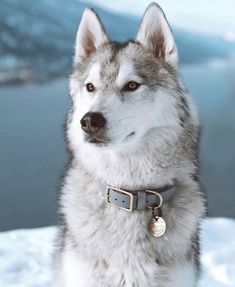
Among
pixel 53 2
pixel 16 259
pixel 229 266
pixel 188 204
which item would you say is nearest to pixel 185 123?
pixel 188 204

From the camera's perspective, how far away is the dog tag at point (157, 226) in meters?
1.91

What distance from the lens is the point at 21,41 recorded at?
198 inches

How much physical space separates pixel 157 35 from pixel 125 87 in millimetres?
303

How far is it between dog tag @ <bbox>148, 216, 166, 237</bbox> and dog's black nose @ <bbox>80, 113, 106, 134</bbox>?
16.4 inches

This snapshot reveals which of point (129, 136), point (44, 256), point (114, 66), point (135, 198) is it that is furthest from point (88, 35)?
point (44, 256)

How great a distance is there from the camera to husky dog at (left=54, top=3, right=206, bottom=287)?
6.15 ft

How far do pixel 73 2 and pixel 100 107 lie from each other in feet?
10.5

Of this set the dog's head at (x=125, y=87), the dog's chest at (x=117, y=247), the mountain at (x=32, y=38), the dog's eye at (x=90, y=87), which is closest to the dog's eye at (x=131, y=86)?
the dog's head at (x=125, y=87)

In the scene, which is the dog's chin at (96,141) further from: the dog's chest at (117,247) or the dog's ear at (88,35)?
the dog's ear at (88,35)

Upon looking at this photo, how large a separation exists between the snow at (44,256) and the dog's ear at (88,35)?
1.14 m

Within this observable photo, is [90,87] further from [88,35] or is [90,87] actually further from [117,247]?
[117,247]

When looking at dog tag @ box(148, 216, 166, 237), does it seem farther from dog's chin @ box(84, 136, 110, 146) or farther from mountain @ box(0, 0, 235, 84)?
mountain @ box(0, 0, 235, 84)

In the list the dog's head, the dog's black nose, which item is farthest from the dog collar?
the dog's black nose

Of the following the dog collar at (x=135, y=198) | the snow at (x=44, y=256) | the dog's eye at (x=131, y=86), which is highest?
the dog's eye at (x=131, y=86)
